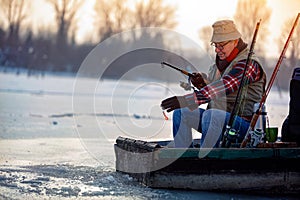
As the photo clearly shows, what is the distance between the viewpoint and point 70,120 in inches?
425

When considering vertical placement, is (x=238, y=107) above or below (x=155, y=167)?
above

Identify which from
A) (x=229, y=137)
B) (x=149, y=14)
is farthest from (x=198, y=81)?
(x=149, y=14)

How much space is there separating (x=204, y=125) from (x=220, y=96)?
0.90ft

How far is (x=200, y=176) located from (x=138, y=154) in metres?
0.52

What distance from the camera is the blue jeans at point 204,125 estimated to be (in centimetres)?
440

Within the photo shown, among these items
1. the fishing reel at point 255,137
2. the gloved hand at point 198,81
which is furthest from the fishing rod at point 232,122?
the gloved hand at point 198,81

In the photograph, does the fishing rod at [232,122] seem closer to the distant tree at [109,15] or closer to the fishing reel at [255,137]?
the fishing reel at [255,137]

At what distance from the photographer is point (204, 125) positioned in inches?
175

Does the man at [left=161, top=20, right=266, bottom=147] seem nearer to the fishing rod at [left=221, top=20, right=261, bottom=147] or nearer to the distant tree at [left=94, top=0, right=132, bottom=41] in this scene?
the fishing rod at [left=221, top=20, right=261, bottom=147]

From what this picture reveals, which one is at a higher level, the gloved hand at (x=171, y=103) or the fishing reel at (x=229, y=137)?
the gloved hand at (x=171, y=103)

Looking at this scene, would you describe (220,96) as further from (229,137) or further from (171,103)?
(171,103)

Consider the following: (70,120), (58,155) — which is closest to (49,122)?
(70,120)

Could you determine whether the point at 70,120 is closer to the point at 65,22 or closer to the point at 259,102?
the point at 259,102

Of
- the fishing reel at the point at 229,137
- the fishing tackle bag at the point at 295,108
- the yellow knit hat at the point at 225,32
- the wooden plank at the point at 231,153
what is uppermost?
the yellow knit hat at the point at 225,32
